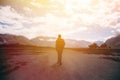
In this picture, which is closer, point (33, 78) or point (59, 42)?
point (33, 78)

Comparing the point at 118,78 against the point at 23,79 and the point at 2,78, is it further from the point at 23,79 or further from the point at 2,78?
the point at 2,78

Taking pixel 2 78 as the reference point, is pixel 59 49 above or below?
above

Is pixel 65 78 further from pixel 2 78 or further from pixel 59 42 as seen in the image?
pixel 59 42

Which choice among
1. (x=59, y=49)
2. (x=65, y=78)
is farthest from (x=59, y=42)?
(x=65, y=78)

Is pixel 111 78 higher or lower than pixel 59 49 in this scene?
lower

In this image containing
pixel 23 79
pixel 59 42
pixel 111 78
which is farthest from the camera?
pixel 59 42

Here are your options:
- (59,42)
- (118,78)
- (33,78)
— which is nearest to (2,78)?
(33,78)

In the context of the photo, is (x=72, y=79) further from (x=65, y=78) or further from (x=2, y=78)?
(x=2, y=78)

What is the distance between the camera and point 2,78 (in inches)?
388

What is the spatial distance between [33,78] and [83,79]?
6.88 feet

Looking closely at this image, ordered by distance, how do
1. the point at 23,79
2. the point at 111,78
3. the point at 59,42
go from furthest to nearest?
the point at 59,42 → the point at 111,78 → the point at 23,79

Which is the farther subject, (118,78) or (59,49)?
(59,49)

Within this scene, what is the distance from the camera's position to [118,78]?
33.8 ft

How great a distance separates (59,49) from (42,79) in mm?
6653
